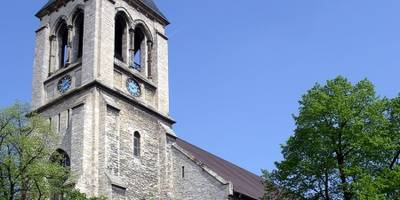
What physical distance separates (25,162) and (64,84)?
10.9 m

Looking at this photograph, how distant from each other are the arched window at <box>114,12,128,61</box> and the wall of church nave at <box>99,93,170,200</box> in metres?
3.90

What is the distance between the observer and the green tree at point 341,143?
2209 centimetres

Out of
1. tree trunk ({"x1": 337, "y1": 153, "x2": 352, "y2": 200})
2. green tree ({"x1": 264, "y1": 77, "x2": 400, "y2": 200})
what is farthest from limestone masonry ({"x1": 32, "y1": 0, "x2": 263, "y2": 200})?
tree trunk ({"x1": 337, "y1": 153, "x2": 352, "y2": 200})

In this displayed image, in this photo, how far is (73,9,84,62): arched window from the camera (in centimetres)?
3538

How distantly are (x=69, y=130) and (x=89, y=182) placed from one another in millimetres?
3529

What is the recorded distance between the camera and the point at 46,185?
23812 mm

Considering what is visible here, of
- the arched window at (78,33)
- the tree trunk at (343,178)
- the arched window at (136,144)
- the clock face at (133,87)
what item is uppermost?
the arched window at (78,33)

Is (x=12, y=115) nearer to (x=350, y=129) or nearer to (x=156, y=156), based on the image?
(x=156, y=156)

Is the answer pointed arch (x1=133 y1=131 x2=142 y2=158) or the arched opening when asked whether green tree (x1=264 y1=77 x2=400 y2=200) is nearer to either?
the arched opening

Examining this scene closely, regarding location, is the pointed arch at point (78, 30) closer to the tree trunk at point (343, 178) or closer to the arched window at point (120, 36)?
the arched window at point (120, 36)

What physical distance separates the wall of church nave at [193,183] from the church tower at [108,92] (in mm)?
624

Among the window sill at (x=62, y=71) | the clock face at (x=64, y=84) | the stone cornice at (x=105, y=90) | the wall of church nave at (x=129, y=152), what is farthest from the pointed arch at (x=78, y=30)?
the wall of church nave at (x=129, y=152)

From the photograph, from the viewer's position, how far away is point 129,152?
1255 inches

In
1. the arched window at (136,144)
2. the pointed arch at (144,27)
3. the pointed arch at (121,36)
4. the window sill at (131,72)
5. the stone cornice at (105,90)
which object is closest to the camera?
the stone cornice at (105,90)
